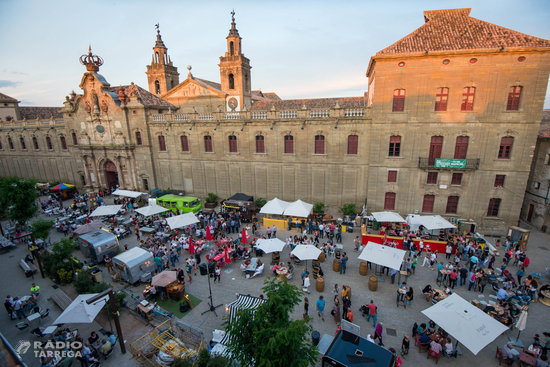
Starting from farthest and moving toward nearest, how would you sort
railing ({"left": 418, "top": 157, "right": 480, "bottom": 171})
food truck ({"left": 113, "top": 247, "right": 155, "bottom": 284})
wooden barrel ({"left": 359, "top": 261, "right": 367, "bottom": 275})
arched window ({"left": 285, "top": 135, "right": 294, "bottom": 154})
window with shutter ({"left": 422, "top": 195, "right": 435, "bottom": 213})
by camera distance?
arched window ({"left": 285, "top": 135, "right": 294, "bottom": 154}) < window with shutter ({"left": 422, "top": 195, "right": 435, "bottom": 213}) < railing ({"left": 418, "top": 157, "right": 480, "bottom": 171}) < wooden barrel ({"left": 359, "top": 261, "right": 367, "bottom": 275}) < food truck ({"left": 113, "top": 247, "right": 155, "bottom": 284})

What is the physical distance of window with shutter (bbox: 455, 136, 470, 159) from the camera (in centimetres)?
2236

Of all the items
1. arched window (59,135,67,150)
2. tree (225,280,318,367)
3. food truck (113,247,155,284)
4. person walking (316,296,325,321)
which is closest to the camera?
tree (225,280,318,367)

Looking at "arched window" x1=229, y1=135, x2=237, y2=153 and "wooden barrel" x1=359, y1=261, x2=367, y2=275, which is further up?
"arched window" x1=229, y1=135, x2=237, y2=153

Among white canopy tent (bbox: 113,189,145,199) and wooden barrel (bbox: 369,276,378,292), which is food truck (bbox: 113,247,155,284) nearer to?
wooden barrel (bbox: 369,276,378,292)

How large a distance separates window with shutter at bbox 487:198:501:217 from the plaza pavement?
374 cm

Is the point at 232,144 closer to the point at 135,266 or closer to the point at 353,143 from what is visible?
the point at 353,143

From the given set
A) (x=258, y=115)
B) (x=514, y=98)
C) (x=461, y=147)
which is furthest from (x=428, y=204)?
(x=258, y=115)

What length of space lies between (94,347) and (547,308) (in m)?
23.0

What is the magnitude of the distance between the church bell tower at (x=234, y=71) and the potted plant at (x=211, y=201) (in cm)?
1745

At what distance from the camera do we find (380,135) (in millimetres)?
23953

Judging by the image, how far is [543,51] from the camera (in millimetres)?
19484

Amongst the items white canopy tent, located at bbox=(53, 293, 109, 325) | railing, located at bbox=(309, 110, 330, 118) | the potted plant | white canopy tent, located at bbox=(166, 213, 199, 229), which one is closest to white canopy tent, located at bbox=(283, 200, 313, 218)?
white canopy tent, located at bbox=(166, 213, 199, 229)

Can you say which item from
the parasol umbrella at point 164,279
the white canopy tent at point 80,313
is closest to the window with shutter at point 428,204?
the parasol umbrella at point 164,279

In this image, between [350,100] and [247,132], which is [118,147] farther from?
[350,100]
